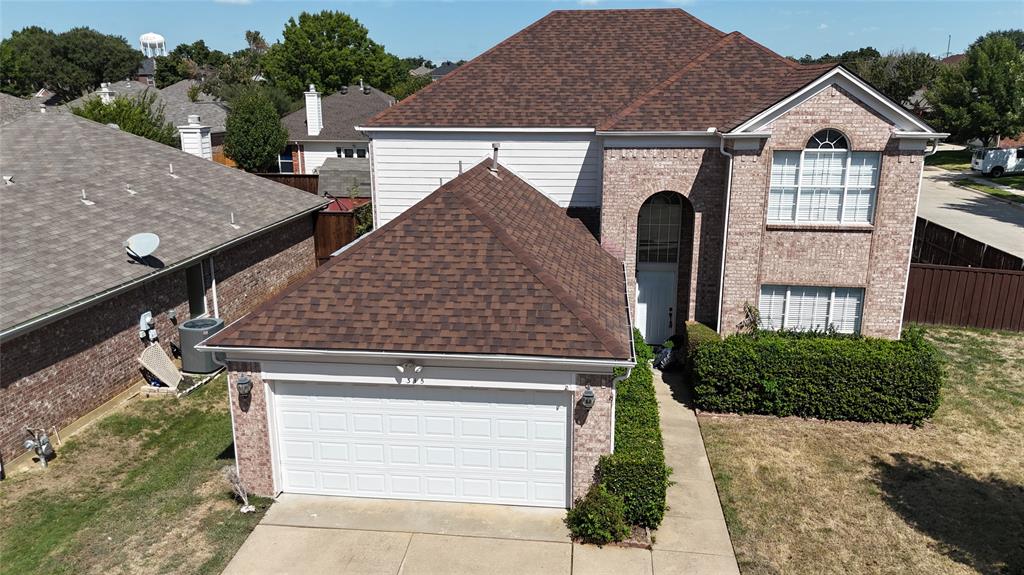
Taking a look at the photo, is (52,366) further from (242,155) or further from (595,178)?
(242,155)

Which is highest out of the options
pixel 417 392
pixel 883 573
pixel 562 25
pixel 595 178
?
pixel 562 25

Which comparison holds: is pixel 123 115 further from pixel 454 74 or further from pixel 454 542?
pixel 454 542

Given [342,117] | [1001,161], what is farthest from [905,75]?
[342,117]

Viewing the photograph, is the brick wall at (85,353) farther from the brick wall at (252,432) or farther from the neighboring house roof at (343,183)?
the neighboring house roof at (343,183)

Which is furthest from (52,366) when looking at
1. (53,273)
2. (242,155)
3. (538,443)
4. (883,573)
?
(242,155)

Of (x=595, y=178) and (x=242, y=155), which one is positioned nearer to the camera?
(x=595, y=178)

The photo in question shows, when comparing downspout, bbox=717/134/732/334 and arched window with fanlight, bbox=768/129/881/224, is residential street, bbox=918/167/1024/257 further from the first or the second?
downspout, bbox=717/134/732/334
